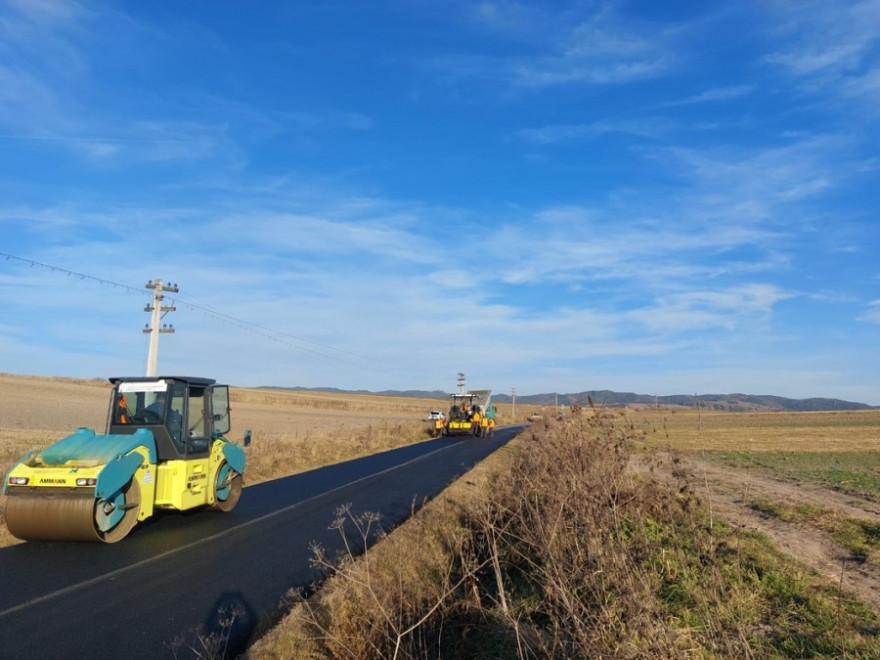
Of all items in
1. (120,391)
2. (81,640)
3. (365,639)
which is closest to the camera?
(365,639)

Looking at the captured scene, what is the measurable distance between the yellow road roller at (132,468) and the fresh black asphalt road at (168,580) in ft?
1.19

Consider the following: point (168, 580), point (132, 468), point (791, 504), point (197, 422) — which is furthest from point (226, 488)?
point (791, 504)

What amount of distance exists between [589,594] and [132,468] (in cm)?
736

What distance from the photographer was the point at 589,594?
4867 millimetres

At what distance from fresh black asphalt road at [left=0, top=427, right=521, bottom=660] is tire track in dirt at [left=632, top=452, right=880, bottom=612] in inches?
173

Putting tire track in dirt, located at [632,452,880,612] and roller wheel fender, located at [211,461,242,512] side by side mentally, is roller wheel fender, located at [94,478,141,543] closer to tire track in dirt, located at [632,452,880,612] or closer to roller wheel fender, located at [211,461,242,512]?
roller wheel fender, located at [211,461,242,512]

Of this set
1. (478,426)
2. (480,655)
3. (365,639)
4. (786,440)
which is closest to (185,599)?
(365,639)

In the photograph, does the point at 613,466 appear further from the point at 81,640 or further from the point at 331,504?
the point at 331,504

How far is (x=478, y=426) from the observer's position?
40375 millimetres

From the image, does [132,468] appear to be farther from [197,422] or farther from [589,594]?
[589,594]

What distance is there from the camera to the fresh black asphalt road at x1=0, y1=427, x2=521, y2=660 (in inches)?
233

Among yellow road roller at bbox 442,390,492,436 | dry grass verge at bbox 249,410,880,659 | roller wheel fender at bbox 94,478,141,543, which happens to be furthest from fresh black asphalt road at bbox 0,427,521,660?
yellow road roller at bbox 442,390,492,436

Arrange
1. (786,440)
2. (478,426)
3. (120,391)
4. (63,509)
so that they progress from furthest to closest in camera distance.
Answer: (478,426) → (786,440) → (120,391) → (63,509)

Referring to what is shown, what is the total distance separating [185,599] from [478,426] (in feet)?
111
